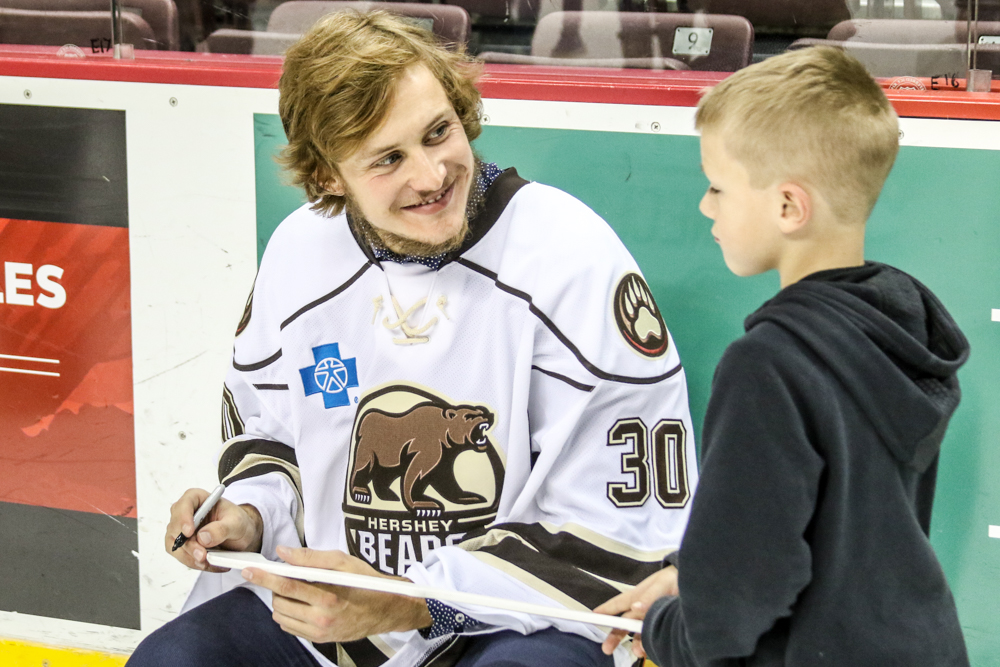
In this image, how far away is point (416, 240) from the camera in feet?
4.53

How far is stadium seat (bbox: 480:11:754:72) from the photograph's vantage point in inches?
67.8

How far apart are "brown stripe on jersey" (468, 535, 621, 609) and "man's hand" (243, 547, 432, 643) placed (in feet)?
0.45

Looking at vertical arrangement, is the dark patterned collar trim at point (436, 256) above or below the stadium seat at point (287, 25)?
below

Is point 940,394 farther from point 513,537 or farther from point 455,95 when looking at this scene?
point 455,95

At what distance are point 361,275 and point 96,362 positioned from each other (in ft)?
2.28

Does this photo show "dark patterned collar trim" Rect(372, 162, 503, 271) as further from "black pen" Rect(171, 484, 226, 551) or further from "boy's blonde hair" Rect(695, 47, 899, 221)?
"boy's blonde hair" Rect(695, 47, 899, 221)

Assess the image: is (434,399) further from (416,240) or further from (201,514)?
(201,514)

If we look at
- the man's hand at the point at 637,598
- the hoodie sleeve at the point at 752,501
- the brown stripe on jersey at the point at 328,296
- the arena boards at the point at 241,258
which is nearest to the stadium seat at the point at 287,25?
the arena boards at the point at 241,258

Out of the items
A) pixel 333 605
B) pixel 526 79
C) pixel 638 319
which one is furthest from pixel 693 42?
pixel 333 605

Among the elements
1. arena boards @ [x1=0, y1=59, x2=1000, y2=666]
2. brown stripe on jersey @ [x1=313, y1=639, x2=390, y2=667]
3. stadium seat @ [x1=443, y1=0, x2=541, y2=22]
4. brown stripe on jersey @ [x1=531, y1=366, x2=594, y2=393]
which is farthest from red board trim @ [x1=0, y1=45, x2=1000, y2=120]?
brown stripe on jersey @ [x1=313, y1=639, x2=390, y2=667]

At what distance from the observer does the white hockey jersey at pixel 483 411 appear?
1.32 metres

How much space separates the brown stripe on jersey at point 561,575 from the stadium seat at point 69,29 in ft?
3.90

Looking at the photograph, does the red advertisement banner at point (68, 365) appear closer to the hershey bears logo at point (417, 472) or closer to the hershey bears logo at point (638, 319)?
the hershey bears logo at point (417, 472)

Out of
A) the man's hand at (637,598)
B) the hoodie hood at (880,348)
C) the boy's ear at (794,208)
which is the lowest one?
the man's hand at (637,598)
